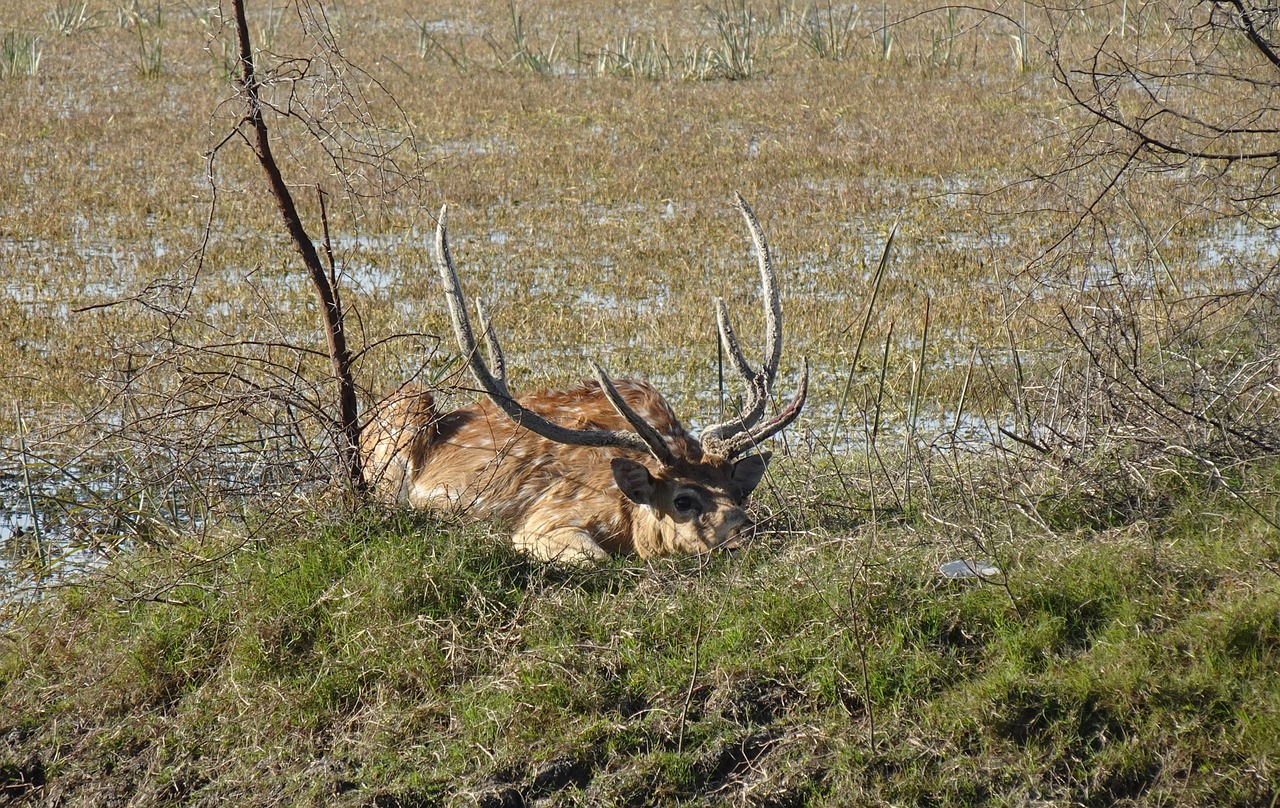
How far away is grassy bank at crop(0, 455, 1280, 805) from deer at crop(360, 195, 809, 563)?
480 mm

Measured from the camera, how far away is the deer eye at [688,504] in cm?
564

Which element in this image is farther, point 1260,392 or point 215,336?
point 215,336

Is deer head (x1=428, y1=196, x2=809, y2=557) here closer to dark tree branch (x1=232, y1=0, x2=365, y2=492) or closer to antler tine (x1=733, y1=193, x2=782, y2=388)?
antler tine (x1=733, y1=193, x2=782, y2=388)

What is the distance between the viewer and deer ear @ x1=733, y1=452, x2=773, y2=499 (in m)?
5.73

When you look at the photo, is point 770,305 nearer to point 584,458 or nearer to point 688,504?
point 688,504

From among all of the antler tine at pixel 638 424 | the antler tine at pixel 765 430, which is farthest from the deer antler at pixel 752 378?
the antler tine at pixel 638 424

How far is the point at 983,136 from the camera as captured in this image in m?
15.3

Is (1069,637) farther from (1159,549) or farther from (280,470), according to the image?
(280,470)

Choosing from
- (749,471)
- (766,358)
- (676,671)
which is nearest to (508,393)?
(749,471)

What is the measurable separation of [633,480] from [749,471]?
20.1 inches

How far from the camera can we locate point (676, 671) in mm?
4559

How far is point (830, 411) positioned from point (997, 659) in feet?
11.6

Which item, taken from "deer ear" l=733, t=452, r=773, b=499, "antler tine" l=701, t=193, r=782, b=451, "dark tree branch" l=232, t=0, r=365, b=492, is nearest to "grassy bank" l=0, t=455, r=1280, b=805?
"dark tree branch" l=232, t=0, r=365, b=492

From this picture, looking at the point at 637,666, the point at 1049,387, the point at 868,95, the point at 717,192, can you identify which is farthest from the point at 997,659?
the point at 868,95
